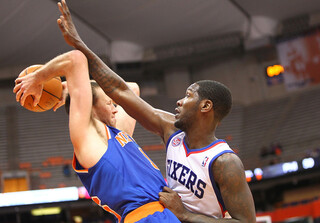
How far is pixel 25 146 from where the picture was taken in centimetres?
2152

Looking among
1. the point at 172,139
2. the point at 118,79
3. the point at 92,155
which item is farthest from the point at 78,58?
the point at 172,139

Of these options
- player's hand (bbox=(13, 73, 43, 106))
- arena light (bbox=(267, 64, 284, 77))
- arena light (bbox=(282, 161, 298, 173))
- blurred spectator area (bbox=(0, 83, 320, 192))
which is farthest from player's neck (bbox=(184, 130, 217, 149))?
arena light (bbox=(267, 64, 284, 77))

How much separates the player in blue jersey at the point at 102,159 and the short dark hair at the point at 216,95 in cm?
64

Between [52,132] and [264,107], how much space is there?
34.9 ft

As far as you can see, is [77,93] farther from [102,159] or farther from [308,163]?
[308,163]

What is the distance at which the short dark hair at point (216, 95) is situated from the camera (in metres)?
3.40

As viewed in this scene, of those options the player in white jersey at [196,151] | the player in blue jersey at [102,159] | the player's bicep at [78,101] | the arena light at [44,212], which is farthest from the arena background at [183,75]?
the player's bicep at [78,101]

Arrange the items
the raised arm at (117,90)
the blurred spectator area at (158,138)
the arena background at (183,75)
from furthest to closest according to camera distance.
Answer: the blurred spectator area at (158,138), the arena background at (183,75), the raised arm at (117,90)

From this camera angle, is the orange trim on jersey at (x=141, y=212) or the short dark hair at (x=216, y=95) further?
the short dark hair at (x=216, y=95)

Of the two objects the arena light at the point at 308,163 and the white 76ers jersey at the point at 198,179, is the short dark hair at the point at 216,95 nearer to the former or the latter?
the white 76ers jersey at the point at 198,179

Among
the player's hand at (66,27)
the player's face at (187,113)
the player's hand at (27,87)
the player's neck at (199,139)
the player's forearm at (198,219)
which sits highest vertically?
the player's hand at (66,27)

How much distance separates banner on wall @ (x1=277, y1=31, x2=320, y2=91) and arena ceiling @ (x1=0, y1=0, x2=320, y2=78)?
1381 mm

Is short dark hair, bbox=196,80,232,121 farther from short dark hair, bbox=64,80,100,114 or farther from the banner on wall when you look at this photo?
the banner on wall

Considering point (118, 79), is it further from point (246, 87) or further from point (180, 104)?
point (246, 87)
